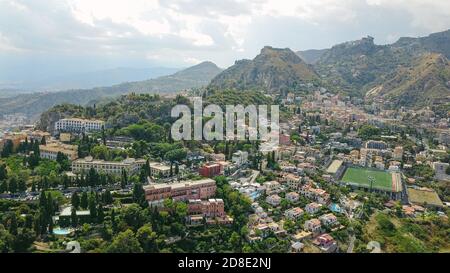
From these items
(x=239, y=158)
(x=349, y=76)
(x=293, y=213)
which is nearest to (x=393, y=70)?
(x=349, y=76)

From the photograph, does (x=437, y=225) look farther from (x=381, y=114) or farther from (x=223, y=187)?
(x=381, y=114)

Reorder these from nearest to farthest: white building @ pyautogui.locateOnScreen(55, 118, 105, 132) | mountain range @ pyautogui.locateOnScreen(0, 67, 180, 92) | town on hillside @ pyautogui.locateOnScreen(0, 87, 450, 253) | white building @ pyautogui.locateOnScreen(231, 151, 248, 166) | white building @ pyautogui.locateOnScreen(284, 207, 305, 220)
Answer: town on hillside @ pyautogui.locateOnScreen(0, 87, 450, 253) < white building @ pyautogui.locateOnScreen(284, 207, 305, 220) < white building @ pyautogui.locateOnScreen(231, 151, 248, 166) < white building @ pyautogui.locateOnScreen(55, 118, 105, 132) < mountain range @ pyautogui.locateOnScreen(0, 67, 180, 92)

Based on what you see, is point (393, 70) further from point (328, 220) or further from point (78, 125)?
point (328, 220)

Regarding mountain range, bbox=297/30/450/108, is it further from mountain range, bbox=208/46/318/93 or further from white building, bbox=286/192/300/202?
white building, bbox=286/192/300/202

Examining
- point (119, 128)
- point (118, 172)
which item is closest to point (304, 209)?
point (118, 172)

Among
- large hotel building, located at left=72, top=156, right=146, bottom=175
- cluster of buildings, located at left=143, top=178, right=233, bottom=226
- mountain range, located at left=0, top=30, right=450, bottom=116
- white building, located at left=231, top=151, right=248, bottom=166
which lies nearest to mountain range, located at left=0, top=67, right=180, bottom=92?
mountain range, located at left=0, top=30, right=450, bottom=116
